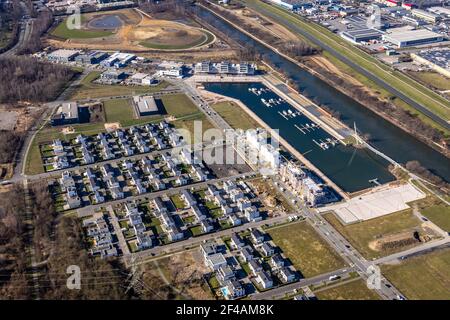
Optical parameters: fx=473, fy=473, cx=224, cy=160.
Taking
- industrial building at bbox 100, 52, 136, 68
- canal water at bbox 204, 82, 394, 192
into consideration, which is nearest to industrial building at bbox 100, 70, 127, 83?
industrial building at bbox 100, 52, 136, 68

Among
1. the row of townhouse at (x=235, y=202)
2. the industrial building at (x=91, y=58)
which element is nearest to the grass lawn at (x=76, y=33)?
the industrial building at (x=91, y=58)

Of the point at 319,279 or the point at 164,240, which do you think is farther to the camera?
the point at 164,240

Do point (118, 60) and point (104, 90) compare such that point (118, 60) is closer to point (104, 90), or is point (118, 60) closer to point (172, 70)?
point (172, 70)

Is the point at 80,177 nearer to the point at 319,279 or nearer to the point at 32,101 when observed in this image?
the point at 32,101

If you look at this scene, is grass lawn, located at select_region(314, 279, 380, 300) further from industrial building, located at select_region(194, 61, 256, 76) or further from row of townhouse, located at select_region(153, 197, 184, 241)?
industrial building, located at select_region(194, 61, 256, 76)

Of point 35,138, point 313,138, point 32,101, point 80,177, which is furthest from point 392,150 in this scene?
point 32,101

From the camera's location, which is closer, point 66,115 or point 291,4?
point 66,115

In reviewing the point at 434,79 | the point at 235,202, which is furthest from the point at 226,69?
the point at 235,202
